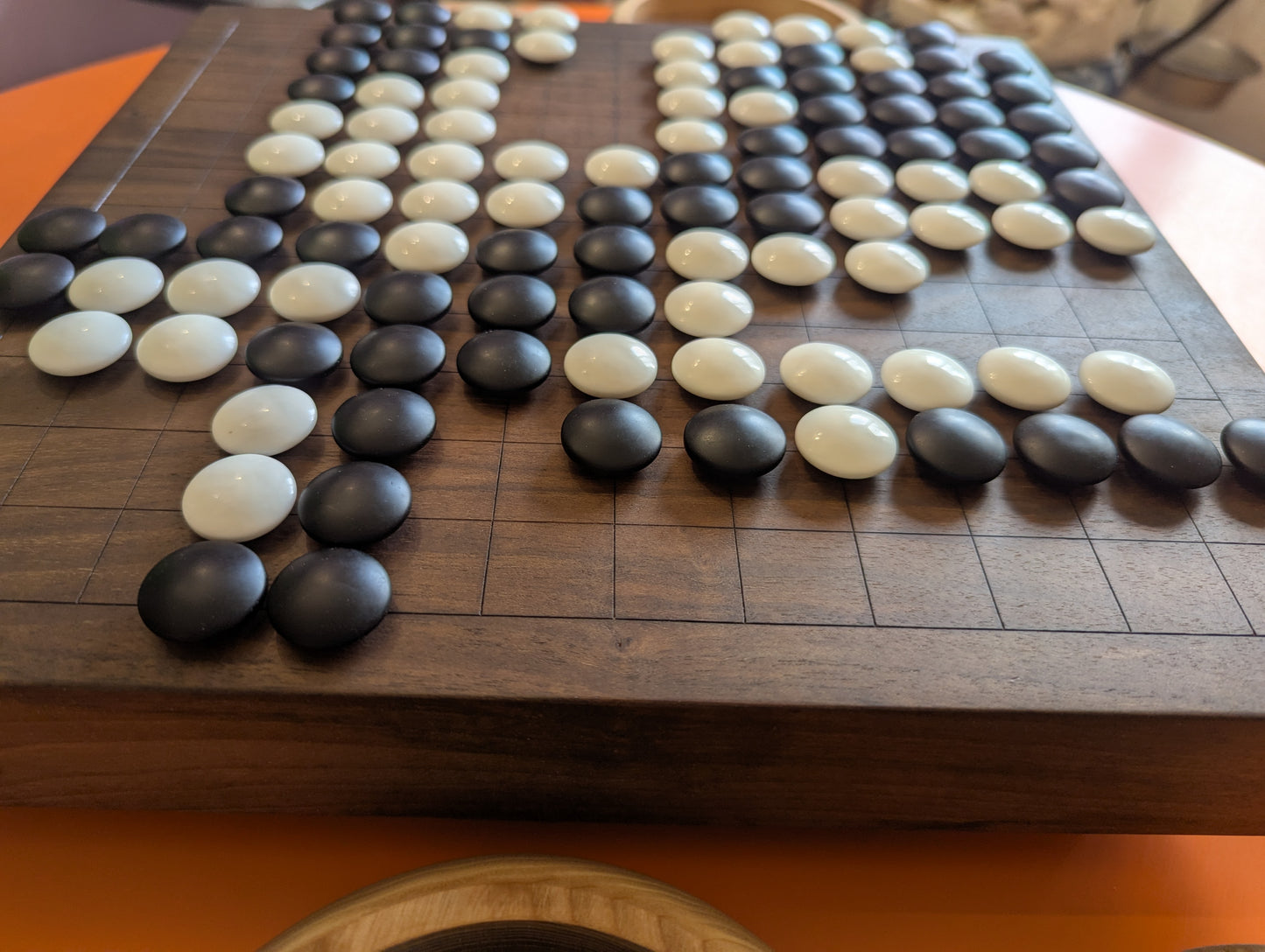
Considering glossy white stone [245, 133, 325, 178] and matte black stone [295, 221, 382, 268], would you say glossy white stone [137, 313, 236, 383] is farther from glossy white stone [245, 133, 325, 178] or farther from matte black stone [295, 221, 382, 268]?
glossy white stone [245, 133, 325, 178]

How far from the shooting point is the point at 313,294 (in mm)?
725

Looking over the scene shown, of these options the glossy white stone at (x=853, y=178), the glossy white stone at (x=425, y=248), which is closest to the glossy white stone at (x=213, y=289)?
the glossy white stone at (x=425, y=248)

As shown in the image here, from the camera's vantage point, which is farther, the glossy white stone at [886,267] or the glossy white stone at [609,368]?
the glossy white stone at [886,267]

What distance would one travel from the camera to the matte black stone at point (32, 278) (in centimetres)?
71

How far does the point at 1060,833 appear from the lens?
0.62m

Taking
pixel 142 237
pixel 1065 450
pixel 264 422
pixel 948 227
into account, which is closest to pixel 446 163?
pixel 142 237

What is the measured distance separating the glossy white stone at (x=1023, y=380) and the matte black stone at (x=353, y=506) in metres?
0.47

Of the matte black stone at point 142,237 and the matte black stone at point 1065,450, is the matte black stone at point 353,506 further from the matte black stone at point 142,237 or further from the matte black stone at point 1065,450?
the matte black stone at point 1065,450

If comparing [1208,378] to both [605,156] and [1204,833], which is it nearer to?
[1204,833]

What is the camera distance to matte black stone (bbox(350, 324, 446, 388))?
2.19 ft

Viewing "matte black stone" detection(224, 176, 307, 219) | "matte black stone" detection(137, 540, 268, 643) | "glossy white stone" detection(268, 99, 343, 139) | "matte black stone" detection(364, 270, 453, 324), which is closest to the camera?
"matte black stone" detection(137, 540, 268, 643)

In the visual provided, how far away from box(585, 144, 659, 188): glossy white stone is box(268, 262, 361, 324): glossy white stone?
29 centimetres

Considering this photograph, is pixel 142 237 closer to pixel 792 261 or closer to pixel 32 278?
pixel 32 278

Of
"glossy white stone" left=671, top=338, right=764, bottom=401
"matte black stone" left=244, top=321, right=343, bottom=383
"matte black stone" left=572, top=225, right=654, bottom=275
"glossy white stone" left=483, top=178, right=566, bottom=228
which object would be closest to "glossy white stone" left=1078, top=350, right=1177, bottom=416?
"glossy white stone" left=671, top=338, right=764, bottom=401
